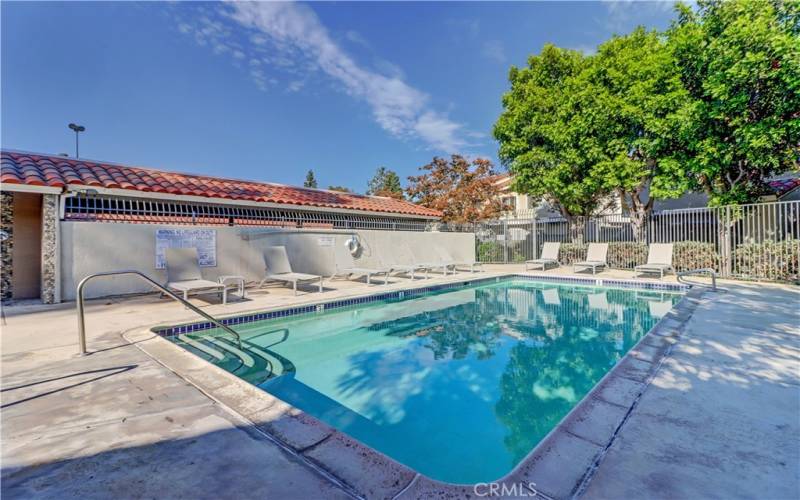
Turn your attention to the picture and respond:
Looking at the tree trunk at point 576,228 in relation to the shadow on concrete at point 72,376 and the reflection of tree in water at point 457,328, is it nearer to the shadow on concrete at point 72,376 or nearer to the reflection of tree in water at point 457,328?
the reflection of tree in water at point 457,328

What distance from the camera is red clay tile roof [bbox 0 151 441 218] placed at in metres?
7.89

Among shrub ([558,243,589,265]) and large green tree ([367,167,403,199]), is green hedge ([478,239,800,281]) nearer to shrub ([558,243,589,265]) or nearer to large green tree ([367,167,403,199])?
shrub ([558,243,589,265])

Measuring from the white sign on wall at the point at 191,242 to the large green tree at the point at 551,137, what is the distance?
517 inches

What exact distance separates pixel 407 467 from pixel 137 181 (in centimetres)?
1106

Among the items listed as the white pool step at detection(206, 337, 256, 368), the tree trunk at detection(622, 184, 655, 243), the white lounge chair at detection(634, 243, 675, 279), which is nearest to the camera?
the white pool step at detection(206, 337, 256, 368)

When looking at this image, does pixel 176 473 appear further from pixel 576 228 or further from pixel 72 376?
pixel 576 228

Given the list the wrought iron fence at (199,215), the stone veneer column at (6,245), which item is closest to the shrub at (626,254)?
the wrought iron fence at (199,215)

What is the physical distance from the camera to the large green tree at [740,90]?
9.34m

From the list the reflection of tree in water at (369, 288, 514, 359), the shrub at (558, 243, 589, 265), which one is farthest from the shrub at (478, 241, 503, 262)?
the reflection of tree in water at (369, 288, 514, 359)

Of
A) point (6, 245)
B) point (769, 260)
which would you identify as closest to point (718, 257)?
point (769, 260)

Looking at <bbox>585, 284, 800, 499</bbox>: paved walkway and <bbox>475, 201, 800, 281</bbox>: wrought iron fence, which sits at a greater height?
<bbox>475, 201, 800, 281</bbox>: wrought iron fence

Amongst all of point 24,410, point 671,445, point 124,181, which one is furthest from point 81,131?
point 671,445

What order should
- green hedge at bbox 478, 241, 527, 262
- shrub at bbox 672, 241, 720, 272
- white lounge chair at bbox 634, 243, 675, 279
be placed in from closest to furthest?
white lounge chair at bbox 634, 243, 675, 279, shrub at bbox 672, 241, 720, 272, green hedge at bbox 478, 241, 527, 262

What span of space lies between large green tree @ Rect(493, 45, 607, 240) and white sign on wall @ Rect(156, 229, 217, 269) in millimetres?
13135
